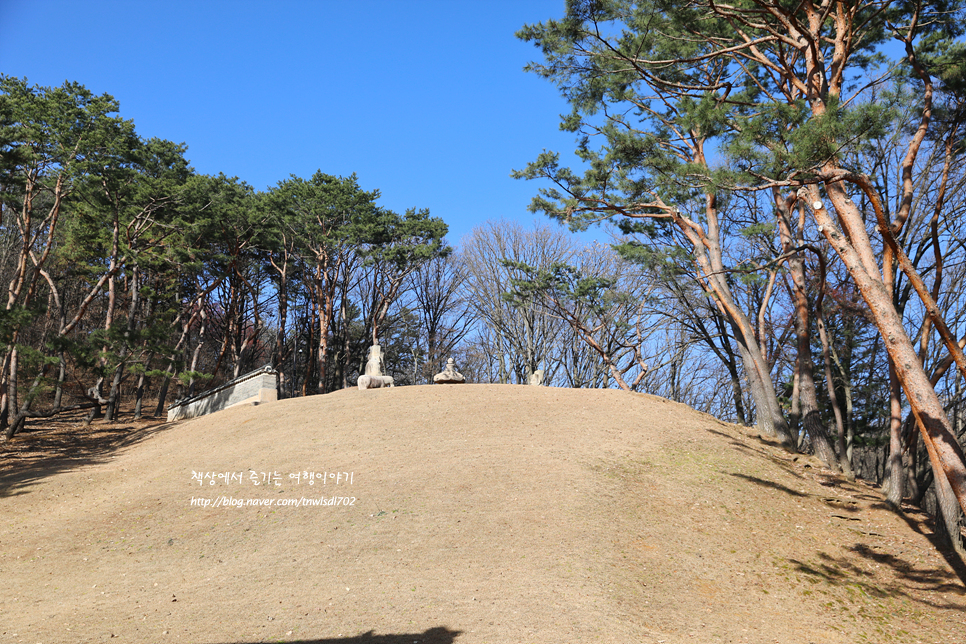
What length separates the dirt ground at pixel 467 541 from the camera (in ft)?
17.1

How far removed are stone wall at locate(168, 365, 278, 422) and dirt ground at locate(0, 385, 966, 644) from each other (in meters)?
3.82

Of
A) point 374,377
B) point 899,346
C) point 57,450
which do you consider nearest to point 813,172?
point 899,346

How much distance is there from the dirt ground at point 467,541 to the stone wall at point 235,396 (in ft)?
12.5

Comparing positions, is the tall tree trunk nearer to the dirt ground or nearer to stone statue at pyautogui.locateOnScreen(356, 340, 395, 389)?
the dirt ground

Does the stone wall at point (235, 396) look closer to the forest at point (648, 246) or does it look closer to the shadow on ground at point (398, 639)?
the forest at point (648, 246)

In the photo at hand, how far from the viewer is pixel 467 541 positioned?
21.9 ft

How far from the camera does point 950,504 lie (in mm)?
7074

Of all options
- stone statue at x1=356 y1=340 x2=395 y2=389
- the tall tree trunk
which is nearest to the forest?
the tall tree trunk

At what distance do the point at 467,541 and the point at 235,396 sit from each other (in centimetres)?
1115

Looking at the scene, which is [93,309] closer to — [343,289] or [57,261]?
[57,261]

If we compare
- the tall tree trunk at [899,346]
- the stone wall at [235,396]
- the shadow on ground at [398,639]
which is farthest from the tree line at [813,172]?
the stone wall at [235,396]

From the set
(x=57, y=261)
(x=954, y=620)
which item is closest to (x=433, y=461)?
(x=954, y=620)

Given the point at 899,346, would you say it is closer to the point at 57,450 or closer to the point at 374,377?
the point at 374,377

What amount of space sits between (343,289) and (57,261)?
10279mm
